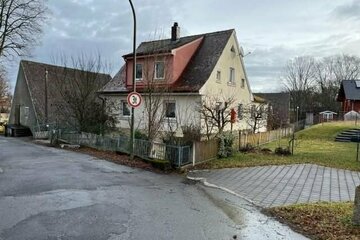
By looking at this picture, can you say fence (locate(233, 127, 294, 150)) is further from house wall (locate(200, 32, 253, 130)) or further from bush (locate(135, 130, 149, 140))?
bush (locate(135, 130, 149, 140))

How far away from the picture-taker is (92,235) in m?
6.19

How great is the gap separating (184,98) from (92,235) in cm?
1972

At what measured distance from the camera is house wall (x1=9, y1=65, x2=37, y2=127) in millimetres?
36688

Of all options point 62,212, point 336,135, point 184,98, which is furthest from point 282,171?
point 336,135

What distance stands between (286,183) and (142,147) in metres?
6.92

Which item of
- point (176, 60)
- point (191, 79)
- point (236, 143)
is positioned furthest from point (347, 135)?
point (176, 60)

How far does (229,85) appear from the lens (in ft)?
96.1

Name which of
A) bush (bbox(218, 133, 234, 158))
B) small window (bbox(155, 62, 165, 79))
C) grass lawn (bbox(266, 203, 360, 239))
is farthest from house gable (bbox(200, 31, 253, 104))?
grass lawn (bbox(266, 203, 360, 239))

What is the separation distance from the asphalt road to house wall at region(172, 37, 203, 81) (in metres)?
14.8

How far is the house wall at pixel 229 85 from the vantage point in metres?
26.0

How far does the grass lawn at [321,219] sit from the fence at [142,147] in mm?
6126

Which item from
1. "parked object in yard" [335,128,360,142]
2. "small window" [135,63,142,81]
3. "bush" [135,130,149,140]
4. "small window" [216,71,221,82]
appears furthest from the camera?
"parked object in yard" [335,128,360,142]

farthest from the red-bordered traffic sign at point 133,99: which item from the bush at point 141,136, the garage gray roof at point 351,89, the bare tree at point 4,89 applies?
the bare tree at point 4,89

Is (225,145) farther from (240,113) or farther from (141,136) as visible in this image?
(240,113)
